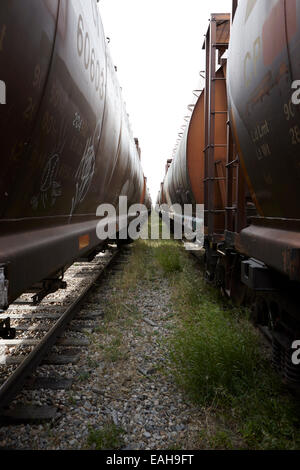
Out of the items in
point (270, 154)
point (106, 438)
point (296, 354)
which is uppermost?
point (270, 154)

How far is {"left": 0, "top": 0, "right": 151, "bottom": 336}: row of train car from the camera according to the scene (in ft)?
5.82

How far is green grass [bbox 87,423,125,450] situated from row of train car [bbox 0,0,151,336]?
926 millimetres

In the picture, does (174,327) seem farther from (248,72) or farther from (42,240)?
(248,72)

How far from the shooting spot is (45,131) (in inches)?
87.3

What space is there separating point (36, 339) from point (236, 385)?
2208 millimetres

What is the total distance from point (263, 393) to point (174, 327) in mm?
1782

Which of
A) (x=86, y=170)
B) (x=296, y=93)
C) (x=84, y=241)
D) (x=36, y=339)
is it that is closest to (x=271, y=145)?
(x=296, y=93)

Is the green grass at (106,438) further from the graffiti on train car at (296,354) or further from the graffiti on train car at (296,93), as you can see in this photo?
the graffiti on train car at (296,93)

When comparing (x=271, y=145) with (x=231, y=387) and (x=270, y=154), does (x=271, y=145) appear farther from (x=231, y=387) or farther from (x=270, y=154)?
(x=231, y=387)

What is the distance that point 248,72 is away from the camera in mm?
2611

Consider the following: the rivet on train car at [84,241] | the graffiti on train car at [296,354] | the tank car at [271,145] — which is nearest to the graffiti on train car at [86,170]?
the rivet on train car at [84,241]

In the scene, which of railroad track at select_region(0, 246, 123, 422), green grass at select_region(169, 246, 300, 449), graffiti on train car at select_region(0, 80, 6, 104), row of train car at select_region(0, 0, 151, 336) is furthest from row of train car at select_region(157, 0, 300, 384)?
railroad track at select_region(0, 246, 123, 422)

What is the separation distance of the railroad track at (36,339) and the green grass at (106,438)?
58 cm

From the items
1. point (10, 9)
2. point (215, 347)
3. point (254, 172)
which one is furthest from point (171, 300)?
point (10, 9)
